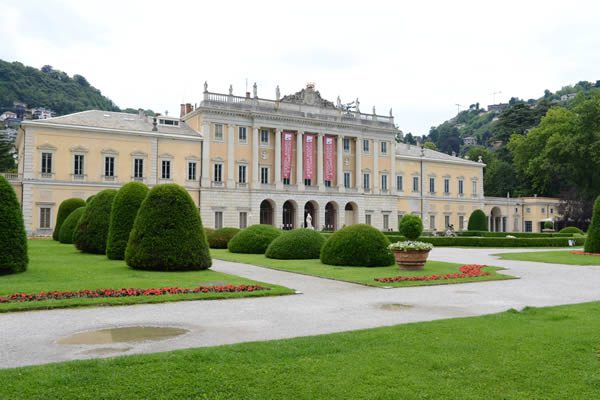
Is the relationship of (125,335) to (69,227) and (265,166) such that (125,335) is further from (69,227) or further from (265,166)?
(265,166)

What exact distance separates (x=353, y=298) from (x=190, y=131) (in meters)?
44.6

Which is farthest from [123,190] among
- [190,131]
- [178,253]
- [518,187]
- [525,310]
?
[518,187]

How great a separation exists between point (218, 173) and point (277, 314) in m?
44.8

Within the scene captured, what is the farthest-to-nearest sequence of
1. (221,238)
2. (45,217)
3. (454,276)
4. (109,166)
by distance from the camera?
(109,166) → (45,217) → (221,238) → (454,276)

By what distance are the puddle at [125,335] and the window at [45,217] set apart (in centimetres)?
4156

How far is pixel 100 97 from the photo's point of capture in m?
124

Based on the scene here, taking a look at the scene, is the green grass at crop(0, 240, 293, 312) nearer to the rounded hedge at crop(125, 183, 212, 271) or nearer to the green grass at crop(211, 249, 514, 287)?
the rounded hedge at crop(125, 183, 212, 271)

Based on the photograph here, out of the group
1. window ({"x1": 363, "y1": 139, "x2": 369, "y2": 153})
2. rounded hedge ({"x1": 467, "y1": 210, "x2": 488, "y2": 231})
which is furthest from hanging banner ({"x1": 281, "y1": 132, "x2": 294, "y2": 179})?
rounded hedge ({"x1": 467, "y1": 210, "x2": 488, "y2": 231})

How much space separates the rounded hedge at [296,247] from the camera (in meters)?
23.9

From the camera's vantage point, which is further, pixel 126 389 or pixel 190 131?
pixel 190 131

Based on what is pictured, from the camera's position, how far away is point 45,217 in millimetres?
46062

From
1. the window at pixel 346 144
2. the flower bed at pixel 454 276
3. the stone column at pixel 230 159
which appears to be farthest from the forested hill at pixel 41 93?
the flower bed at pixel 454 276

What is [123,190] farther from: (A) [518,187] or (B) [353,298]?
(A) [518,187]

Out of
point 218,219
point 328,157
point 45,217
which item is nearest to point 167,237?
point 45,217
